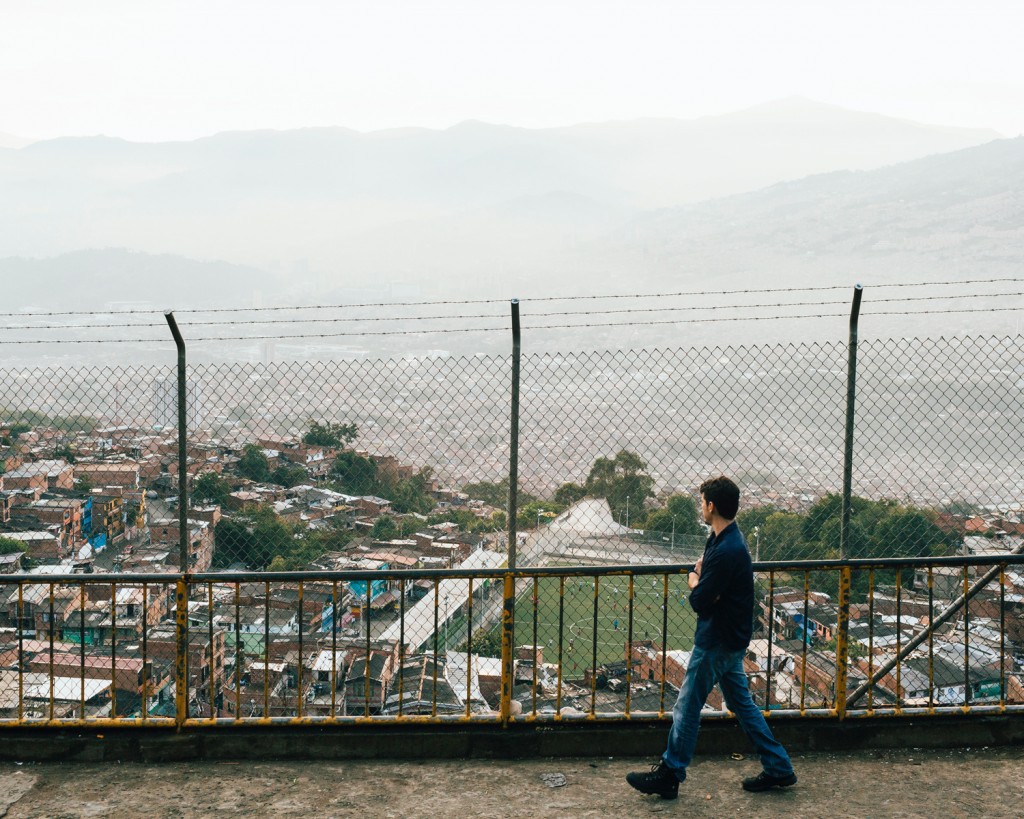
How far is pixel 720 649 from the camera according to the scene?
15.0ft

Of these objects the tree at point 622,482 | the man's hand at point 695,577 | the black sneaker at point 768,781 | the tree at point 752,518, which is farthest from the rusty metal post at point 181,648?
the tree at point 752,518

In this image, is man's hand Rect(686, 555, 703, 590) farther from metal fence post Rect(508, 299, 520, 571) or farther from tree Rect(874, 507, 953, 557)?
tree Rect(874, 507, 953, 557)

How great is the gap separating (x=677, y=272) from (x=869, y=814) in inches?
4924

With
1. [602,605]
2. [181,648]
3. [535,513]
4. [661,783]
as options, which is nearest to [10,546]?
[181,648]

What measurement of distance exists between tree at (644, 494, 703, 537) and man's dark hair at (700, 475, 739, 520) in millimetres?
903

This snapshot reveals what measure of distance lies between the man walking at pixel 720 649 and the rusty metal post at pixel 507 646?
0.84 meters

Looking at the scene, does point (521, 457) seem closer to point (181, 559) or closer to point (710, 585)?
point (710, 585)

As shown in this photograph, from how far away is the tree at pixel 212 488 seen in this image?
555 centimetres

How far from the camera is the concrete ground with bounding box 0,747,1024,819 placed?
4.66 meters

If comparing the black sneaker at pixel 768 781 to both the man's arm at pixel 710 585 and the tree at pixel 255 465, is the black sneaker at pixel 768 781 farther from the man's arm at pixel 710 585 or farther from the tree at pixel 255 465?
the tree at pixel 255 465

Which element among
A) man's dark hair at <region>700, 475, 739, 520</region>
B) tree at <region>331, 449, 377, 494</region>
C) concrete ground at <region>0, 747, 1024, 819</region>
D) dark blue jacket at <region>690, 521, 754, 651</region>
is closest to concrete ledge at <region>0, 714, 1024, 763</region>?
concrete ground at <region>0, 747, 1024, 819</region>

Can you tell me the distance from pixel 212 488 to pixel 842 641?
152 inches

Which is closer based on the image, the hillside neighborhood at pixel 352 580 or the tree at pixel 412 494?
the hillside neighborhood at pixel 352 580

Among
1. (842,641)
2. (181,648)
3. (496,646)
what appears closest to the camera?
(181,648)
